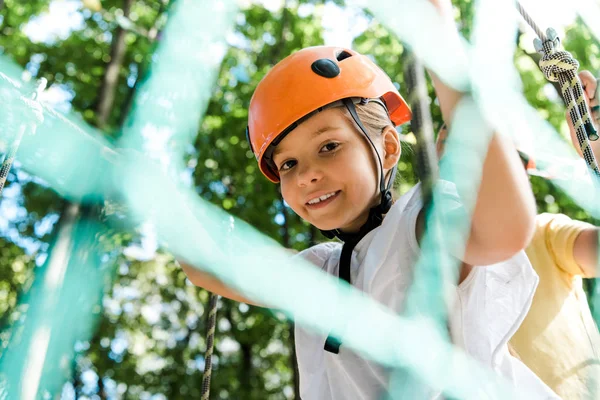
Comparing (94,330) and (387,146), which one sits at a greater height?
(387,146)

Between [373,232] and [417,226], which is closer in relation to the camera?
[417,226]

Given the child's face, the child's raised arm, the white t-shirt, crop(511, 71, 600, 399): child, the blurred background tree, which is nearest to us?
the child's raised arm

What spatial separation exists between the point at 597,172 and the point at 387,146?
2.06 feet

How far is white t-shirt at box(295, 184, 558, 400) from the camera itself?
4.39ft

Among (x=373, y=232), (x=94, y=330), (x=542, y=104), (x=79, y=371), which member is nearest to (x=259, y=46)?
(x=542, y=104)

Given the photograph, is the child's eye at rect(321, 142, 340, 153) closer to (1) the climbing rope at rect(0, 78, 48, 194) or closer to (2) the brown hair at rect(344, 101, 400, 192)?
(2) the brown hair at rect(344, 101, 400, 192)

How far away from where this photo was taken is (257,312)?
1025 centimetres

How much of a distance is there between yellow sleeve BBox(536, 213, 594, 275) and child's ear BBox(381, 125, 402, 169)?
39.2 inches

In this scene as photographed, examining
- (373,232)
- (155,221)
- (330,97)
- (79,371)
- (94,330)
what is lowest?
(79,371)

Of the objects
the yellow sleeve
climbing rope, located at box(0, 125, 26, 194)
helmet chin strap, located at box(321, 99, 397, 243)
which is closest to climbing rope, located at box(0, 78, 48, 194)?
climbing rope, located at box(0, 125, 26, 194)

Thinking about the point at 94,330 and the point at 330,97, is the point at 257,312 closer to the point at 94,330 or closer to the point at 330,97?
the point at 94,330

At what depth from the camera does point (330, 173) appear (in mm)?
1594

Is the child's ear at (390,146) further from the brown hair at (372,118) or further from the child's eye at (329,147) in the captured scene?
the child's eye at (329,147)

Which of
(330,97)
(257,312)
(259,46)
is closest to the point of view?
(330,97)
